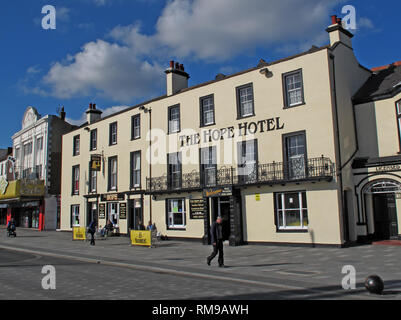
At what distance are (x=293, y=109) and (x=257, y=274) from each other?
Answer: 10.3m

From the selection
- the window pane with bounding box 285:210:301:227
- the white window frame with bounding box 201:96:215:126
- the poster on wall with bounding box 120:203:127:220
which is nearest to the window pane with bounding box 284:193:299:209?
the window pane with bounding box 285:210:301:227

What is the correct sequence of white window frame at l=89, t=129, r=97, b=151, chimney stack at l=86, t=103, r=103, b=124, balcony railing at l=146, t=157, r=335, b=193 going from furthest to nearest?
chimney stack at l=86, t=103, r=103, b=124 < white window frame at l=89, t=129, r=97, b=151 < balcony railing at l=146, t=157, r=335, b=193

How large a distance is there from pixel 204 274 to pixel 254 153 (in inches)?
403

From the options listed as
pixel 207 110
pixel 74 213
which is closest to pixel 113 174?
pixel 74 213

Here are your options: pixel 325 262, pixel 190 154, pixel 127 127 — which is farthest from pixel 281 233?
pixel 127 127

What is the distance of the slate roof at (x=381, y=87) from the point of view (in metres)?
18.7

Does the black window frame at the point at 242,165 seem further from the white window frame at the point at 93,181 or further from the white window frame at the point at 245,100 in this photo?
the white window frame at the point at 93,181

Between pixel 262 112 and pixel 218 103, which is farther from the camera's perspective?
pixel 218 103

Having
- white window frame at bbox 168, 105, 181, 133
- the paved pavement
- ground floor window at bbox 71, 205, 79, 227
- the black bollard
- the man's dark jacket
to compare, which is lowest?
the paved pavement

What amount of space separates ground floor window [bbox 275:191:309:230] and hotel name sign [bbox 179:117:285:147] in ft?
11.6

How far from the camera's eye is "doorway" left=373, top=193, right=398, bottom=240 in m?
18.7

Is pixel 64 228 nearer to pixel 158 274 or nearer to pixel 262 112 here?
pixel 262 112

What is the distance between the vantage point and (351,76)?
2003cm

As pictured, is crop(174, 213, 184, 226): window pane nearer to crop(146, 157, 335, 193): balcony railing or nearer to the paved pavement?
crop(146, 157, 335, 193): balcony railing
